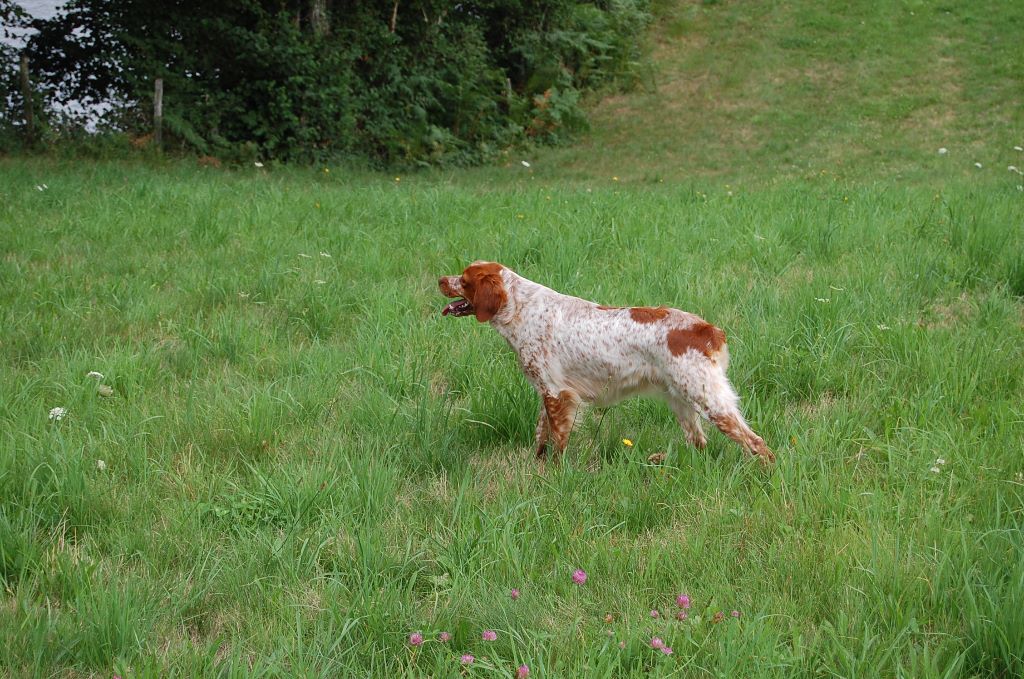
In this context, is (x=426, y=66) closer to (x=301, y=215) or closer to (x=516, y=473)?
(x=301, y=215)

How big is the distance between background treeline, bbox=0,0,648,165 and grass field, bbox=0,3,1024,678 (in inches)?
310

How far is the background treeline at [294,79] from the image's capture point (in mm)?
14359

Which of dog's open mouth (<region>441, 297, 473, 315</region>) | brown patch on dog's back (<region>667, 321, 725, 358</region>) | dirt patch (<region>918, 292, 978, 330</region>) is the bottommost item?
dirt patch (<region>918, 292, 978, 330</region>)

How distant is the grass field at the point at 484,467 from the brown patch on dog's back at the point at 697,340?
432 millimetres

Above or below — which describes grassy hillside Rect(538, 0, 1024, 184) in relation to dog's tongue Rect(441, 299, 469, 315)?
above

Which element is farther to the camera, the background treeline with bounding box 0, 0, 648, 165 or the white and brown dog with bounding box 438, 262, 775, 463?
the background treeline with bounding box 0, 0, 648, 165

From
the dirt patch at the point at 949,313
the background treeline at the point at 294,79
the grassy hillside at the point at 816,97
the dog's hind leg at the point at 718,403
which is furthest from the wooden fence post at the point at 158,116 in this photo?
the dog's hind leg at the point at 718,403

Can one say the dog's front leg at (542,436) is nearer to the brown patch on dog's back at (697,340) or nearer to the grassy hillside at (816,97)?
the brown patch on dog's back at (697,340)

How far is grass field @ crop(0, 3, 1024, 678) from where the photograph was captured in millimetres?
2561

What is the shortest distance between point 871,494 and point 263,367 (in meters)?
3.15

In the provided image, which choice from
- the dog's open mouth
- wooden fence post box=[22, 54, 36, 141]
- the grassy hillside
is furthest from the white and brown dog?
wooden fence post box=[22, 54, 36, 141]

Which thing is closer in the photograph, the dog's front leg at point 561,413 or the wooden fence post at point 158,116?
the dog's front leg at point 561,413

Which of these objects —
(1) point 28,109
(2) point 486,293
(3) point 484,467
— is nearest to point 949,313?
(2) point 486,293

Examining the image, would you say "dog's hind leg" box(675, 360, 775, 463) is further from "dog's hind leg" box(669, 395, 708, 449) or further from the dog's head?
the dog's head
